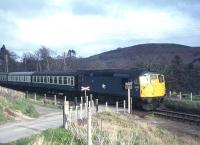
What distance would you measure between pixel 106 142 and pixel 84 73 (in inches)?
1054

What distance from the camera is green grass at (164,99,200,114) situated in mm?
34094

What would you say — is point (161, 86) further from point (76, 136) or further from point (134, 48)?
point (134, 48)

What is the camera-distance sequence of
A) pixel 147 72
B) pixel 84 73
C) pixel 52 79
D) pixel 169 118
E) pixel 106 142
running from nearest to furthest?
pixel 106 142 → pixel 169 118 → pixel 147 72 → pixel 84 73 → pixel 52 79

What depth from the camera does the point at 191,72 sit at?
164 ft

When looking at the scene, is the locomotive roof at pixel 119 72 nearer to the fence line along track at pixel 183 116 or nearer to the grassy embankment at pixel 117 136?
the fence line along track at pixel 183 116

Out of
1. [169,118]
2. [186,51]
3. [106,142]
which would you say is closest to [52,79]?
[169,118]

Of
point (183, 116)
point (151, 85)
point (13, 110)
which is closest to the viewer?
point (13, 110)

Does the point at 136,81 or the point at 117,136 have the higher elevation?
the point at 136,81

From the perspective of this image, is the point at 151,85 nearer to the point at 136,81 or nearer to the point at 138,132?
the point at 136,81

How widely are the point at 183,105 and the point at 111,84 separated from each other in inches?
242

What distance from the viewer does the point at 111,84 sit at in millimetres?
37219

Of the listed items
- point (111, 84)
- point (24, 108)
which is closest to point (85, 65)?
point (111, 84)

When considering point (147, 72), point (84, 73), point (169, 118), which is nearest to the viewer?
point (169, 118)

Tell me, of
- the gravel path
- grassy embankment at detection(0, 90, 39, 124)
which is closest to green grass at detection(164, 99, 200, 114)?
the gravel path
